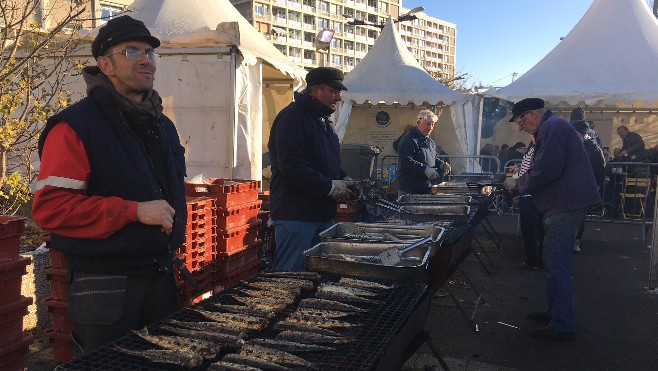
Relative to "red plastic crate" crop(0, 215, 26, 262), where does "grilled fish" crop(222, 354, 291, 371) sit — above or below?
below

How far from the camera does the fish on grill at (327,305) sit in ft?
7.94

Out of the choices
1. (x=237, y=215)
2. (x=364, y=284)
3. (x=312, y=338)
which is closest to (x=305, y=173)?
(x=364, y=284)

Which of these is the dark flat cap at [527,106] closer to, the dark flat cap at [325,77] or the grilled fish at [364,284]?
the dark flat cap at [325,77]

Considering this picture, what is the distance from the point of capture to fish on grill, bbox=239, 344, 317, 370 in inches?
72.5

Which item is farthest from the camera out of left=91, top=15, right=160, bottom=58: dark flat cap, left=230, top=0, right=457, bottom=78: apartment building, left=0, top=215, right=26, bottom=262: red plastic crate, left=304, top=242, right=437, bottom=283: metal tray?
left=230, top=0, right=457, bottom=78: apartment building

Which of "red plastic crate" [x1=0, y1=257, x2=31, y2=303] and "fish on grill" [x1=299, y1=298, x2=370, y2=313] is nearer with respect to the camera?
"fish on grill" [x1=299, y1=298, x2=370, y2=313]

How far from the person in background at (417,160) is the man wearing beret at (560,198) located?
1886mm

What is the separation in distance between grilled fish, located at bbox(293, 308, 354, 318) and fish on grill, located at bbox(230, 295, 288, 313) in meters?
0.08

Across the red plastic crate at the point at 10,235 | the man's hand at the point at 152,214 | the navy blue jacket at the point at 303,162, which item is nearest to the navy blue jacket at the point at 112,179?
the man's hand at the point at 152,214

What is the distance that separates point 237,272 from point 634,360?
12.3ft

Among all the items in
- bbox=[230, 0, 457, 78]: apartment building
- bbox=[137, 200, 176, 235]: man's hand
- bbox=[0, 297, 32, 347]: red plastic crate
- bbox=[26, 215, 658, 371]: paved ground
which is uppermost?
bbox=[230, 0, 457, 78]: apartment building

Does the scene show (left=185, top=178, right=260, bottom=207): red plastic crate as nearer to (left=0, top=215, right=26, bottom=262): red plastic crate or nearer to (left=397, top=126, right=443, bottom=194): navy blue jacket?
(left=0, top=215, right=26, bottom=262): red plastic crate

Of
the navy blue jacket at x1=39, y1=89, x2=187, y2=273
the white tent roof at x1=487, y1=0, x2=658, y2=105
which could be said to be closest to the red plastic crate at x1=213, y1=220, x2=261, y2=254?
the navy blue jacket at x1=39, y1=89, x2=187, y2=273

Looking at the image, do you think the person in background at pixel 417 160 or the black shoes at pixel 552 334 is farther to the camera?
the person in background at pixel 417 160
